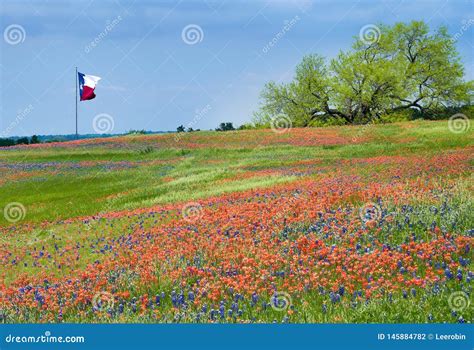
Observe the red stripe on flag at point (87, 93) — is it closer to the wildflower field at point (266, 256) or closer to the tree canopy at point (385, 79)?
the wildflower field at point (266, 256)

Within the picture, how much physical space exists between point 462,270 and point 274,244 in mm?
2868

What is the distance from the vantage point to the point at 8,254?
12234 mm

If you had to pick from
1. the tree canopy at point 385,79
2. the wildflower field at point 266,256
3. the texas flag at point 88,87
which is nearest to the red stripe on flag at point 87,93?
the texas flag at point 88,87

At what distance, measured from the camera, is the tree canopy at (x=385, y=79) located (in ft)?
186

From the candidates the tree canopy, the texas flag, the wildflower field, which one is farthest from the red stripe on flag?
the tree canopy

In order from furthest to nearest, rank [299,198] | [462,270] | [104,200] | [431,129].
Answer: [431,129] → [104,200] → [299,198] → [462,270]

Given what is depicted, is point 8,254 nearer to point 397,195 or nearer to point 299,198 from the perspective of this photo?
point 299,198

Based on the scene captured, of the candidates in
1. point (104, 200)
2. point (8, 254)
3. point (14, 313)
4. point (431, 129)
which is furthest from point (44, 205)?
point (431, 129)

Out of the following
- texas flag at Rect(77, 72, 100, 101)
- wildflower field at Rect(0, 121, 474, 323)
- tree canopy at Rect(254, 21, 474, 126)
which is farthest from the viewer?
tree canopy at Rect(254, 21, 474, 126)

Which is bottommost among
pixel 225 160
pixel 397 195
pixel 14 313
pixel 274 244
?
pixel 14 313

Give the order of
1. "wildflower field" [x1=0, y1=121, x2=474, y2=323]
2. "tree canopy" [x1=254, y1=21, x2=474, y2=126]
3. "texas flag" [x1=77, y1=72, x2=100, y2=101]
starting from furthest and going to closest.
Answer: "tree canopy" [x1=254, y1=21, x2=474, y2=126] → "texas flag" [x1=77, y1=72, x2=100, y2=101] → "wildflower field" [x1=0, y1=121, x2=474, y2=323]

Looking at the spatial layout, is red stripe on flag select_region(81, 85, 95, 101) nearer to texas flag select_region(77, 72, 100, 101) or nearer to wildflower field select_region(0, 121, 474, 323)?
texas flag select_region(77, 72, 100, 101)

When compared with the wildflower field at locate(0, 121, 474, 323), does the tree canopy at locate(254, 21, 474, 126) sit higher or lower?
higher

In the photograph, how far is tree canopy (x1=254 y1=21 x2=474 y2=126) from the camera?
56688 mm
